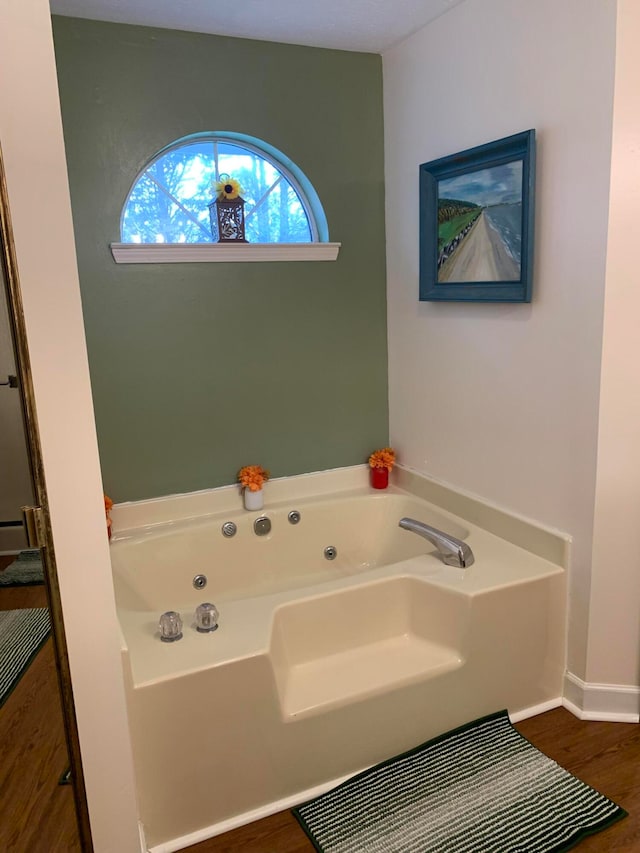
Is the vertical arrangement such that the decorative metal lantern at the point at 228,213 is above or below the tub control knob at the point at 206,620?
above

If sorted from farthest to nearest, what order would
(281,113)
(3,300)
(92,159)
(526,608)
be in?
(281,113)
(92,159)
(526,608)
(3,300)

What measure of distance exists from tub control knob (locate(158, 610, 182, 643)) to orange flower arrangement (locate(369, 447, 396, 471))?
1438 millimetres

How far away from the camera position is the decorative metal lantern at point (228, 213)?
2.84m

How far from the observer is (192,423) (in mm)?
2904

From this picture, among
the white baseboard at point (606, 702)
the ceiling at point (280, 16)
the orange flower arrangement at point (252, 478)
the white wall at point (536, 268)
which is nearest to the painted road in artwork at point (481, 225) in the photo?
the white wall at point (536, 268)

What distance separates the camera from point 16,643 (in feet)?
5.82

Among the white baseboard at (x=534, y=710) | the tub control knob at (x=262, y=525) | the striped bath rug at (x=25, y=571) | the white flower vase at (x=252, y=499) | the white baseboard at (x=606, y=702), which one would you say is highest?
the striped bath rug at (x=25, y=571)

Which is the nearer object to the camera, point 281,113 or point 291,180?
point 281,113

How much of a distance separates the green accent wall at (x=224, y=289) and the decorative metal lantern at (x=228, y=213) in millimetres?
151

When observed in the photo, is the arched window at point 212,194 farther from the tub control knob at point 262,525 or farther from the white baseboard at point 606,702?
the white baseboard at point 606,702

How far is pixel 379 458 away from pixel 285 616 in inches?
48.2

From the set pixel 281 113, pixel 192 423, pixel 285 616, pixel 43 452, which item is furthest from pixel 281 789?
pixel 281 113

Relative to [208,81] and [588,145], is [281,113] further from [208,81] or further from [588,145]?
[588,145]

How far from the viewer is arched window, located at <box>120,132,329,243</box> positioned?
9.25 feet
